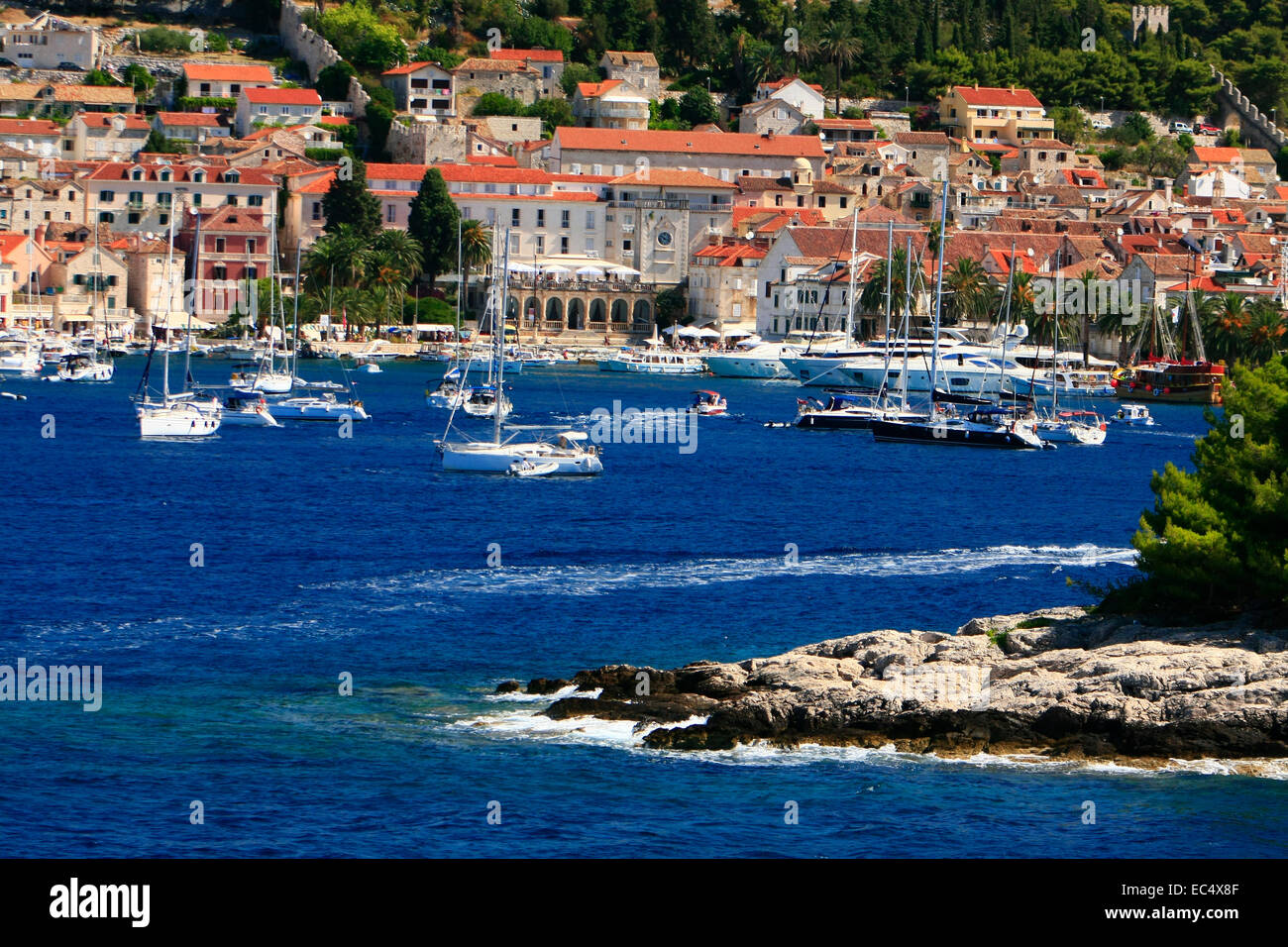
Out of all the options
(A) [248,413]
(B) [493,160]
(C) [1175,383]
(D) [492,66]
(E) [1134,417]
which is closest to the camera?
(A) [248,413]

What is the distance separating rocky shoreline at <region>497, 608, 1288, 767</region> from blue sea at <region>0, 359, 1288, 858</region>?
2.02 ft

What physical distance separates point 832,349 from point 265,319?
1279 inches

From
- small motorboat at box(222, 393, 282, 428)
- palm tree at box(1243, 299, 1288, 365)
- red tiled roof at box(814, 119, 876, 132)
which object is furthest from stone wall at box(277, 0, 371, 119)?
palm tree at box(1243, 299, 1288, 365)

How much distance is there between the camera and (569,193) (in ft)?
397

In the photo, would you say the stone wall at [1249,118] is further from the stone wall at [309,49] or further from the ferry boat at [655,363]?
the stone wall at [309,49]

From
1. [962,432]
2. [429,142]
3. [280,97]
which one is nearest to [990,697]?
[962,432]

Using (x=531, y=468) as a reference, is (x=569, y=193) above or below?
above

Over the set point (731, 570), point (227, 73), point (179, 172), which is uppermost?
point (227, 73)

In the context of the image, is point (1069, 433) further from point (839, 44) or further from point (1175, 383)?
point (839, 44)

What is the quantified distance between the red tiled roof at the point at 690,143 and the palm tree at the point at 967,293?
24459 millimetres

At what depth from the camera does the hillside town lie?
111 meters

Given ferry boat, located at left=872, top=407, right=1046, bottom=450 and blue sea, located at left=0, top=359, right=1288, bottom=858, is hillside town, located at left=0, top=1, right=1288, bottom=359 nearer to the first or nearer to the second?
ferry boat, located at left=872, top=407, right=1046, bottom=450

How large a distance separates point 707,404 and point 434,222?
3506 cm
